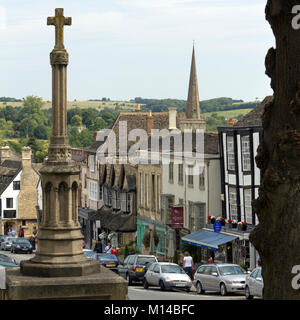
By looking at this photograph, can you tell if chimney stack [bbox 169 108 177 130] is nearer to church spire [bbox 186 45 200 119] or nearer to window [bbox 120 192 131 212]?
window [bbox 120 192 131 212]

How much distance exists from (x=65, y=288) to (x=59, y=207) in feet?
6.86

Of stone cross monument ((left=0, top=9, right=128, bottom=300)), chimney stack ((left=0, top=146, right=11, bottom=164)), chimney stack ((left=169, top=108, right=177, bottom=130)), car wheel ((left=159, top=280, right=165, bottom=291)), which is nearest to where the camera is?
stone cross monument ((left=0, top=9, right=128, bottom=300))

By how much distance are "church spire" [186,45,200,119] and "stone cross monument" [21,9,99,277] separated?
376 ft

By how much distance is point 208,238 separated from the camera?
49.3 m

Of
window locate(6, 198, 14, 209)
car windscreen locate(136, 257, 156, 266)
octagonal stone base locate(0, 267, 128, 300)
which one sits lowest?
car windscreen locate(136, 257, 156, 266)

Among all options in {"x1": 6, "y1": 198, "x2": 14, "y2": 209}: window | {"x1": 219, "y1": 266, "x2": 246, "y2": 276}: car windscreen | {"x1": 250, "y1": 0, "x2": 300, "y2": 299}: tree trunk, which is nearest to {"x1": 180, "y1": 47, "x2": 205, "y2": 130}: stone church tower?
{"x1": 6, "y1": 198, "x2": 14, "y2": 209}: window

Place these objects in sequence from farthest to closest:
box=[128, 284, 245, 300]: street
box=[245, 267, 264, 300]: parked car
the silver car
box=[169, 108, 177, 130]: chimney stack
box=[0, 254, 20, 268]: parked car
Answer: box=[169, 108, 177, 130]: chimney stack < the silver car < box=[0, 254, 20, 268]: parked car < box=[128, 284, 245, 300]: street < box=[245, 267, 264, 300]: parked car

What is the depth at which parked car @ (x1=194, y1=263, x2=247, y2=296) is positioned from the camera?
32906 mm

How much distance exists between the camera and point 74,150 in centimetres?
9056

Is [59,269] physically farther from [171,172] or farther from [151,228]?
[151,228]

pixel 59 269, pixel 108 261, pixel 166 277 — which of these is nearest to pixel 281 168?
pixel 59 269

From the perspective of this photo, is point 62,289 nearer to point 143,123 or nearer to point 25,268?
point 25,268

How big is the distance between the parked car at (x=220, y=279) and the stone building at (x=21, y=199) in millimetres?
70142

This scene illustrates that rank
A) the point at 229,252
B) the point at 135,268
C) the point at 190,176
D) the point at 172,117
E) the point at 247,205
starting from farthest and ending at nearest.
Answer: the point at 172,117, the point at 190,176, the point at 229,252, the point at 247,205, the point at 135,268
